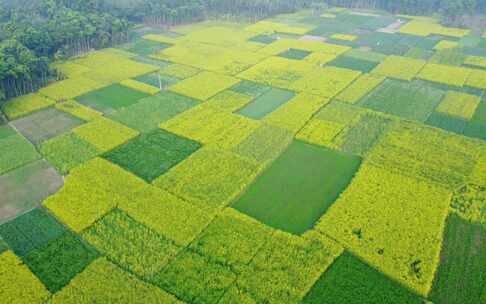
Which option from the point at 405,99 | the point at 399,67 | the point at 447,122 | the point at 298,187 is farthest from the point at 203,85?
the point at 447,122

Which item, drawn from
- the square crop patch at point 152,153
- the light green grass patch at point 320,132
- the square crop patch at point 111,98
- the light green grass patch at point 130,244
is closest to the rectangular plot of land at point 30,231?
the light green grass patch at point 130,244

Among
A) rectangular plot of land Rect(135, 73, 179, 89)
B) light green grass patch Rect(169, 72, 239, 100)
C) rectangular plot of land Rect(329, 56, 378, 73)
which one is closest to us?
light green grass patch Rect(169, 72, 239, 100)

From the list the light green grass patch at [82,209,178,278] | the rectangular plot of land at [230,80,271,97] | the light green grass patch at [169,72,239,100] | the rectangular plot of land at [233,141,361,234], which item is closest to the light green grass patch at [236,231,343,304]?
the rectangular plot of land at [233,141,361,234]

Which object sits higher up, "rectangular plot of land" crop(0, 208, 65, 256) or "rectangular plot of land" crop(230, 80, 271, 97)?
"rectangular plot of land" crop(230, 80, 271, 97)

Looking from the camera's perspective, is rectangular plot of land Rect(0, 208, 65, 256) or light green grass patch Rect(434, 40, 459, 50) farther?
light green grass patch Rect(434, 40, 459, 50)

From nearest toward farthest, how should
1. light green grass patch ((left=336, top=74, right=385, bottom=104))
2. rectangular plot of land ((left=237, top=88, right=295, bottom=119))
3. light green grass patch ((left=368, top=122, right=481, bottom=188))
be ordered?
light green grass patch ((left=368, top=122, right=481, bottom=188)) → rectangular plot of land ((left=237, top=88, right=295, bottom=119)) → light green grass patch ((left=336, top=74, right=385, bottom=104))

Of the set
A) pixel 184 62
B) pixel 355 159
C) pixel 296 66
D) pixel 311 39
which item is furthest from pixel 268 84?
pixel 311 39

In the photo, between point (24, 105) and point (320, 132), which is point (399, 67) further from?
point (24, 105)

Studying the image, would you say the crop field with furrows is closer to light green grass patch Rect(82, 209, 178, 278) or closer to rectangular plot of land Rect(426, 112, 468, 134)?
light green grass patch Rect(82, 209, 178, 278)

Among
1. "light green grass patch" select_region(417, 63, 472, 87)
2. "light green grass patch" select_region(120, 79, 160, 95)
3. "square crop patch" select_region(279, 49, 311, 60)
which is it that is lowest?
"light green grass patch" select_region(120, 79, 160, 95)
